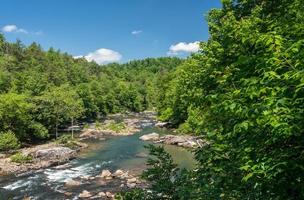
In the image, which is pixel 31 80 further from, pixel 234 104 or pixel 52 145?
pixel 234 104

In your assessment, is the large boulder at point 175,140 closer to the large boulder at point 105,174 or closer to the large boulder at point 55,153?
the large boulder at point 55,153

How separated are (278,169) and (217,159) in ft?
12.0

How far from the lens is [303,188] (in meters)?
5.82

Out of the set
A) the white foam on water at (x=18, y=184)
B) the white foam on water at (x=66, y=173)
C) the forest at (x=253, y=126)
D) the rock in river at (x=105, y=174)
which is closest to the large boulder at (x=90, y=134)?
the white foam on water at (x=66, y=173)

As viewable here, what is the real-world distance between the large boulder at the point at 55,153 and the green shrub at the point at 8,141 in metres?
4.72

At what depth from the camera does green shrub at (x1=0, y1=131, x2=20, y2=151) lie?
47375 mm

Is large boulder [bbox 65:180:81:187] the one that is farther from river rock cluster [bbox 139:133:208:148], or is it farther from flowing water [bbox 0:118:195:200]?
river rock cluster [bbox 139:133:208:148]

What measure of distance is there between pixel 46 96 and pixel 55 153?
16.5m

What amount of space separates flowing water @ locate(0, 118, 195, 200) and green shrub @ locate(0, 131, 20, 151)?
8.97 meters

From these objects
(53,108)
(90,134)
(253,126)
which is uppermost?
(53,108)

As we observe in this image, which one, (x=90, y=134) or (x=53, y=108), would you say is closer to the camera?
(x=53, y=108)

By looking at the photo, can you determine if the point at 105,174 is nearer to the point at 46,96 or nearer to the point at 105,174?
the point at 105,174

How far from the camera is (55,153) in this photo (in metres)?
46.0

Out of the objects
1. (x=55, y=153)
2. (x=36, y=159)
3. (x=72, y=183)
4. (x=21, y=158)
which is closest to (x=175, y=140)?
(x=55, y=153)
